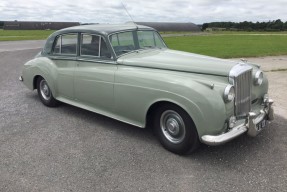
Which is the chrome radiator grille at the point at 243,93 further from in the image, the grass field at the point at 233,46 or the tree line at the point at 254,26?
the tree line at the point at 254,26

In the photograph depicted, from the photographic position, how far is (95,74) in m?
5.04

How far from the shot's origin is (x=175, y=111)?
4.06 metres

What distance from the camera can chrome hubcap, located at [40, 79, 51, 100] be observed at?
6.34 meters

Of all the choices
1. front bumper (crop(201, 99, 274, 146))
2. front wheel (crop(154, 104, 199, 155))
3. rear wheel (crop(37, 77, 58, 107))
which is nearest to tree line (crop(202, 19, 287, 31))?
rear wheel (crop(37, 77, 58, 107))

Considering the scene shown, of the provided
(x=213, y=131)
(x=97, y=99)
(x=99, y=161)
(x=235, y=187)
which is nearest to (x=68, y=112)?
(x=97, y=99)

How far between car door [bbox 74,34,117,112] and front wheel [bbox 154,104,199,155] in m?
0.93

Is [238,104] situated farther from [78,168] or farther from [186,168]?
[78,168]

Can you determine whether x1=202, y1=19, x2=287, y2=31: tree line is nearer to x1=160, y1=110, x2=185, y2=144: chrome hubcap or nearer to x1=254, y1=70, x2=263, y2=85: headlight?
x1=254, y1=70, x2=263, y2=85: headlight

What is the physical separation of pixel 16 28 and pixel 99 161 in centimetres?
5840

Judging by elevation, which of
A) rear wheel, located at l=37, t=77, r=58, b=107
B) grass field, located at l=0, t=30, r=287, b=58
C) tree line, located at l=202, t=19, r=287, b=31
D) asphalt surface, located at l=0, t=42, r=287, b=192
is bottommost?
asphalt surface, located at l=0, t=42, r=287, b=192

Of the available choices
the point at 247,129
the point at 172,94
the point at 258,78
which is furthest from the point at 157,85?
the point at 258,78

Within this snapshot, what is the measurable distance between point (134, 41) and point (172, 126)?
1.82m

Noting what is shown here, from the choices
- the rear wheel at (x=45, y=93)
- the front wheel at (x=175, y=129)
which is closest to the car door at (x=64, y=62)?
the rear wheel at (x=45, y=93)

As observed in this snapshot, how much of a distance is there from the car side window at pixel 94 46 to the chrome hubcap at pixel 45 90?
141 centimetres
